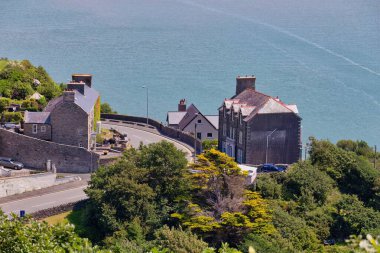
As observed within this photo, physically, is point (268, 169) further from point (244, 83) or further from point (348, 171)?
point (244, 83)

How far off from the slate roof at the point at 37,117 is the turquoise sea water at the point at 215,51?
28.7m

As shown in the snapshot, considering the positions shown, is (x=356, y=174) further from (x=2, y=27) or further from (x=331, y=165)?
(x=2, y=27)

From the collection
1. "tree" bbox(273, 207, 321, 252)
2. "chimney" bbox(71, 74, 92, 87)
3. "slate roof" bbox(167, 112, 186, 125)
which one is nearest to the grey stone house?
"chimney" bbox(71, 74, 92, 87)

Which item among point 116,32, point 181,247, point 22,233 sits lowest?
point 181,247

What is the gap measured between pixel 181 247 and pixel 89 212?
703 cm

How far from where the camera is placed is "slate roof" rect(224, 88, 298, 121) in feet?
137

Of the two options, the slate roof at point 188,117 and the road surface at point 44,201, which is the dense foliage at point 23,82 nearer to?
the slate roof at point 188,117

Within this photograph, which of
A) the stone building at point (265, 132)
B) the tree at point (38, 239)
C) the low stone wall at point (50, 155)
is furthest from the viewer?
the low stone wall at point (50, 155)

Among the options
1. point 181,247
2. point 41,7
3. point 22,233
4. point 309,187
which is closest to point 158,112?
point 309,187

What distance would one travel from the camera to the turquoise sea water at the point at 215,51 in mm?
76812

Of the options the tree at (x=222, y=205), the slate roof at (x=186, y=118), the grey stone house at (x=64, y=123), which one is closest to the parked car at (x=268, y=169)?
the tree at (x=222, y=205)

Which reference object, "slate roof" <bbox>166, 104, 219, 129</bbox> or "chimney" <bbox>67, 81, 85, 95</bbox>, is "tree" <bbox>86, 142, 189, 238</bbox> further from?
"slate roof" <bbox>166, 104, 219, 129</bbox>

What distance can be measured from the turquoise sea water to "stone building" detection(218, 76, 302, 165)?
23.5 metres

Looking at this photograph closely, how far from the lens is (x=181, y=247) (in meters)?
28.9
